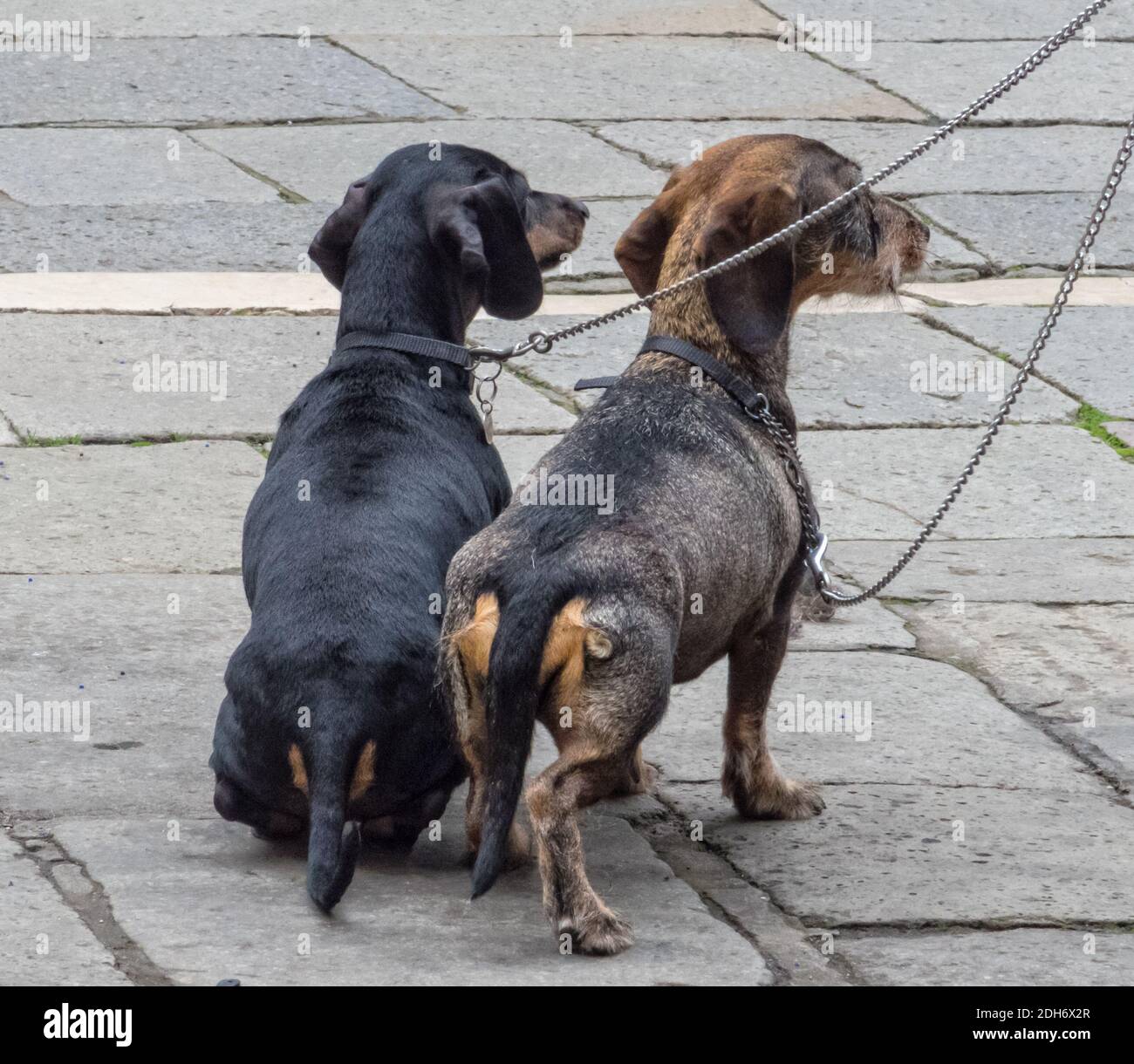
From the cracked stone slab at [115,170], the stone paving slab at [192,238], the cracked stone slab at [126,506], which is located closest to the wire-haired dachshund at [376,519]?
the cracked stone slab at [126,506]

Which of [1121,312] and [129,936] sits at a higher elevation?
[1121,312]

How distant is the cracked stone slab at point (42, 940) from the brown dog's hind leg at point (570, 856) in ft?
2.89

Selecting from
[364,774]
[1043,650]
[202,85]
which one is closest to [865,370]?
[1043,650]

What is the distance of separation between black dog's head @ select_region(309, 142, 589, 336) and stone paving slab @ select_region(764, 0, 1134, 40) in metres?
8.68

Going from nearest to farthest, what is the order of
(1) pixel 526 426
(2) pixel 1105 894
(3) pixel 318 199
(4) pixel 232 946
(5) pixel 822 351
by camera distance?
(4) pixel 232 946 → (2) pixel 1105 894 → (1) pixel 526 426 → (5) pixel 822 351 → (3) pixel 318 199

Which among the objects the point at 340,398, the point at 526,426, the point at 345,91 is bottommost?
the point at 526,426

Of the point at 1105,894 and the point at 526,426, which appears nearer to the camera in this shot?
the point at 1105,894

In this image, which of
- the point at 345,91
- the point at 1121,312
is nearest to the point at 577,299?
the point at 1121,312

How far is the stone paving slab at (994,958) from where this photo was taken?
3984 millimetres

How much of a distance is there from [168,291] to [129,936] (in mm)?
5202

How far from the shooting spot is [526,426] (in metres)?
7.55
